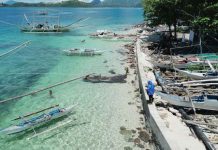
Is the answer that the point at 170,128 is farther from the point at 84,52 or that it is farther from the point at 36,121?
the point at 84,52

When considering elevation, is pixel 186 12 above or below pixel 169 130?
above

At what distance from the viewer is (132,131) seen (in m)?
Result: 22.7

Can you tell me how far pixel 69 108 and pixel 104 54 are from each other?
26427 millimetres

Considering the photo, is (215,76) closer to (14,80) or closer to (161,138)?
(161,138)

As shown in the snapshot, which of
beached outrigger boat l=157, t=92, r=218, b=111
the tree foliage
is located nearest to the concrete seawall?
beached outrigger boat l=157, t=92, r=218, b=111

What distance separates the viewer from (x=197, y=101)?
79.5ft

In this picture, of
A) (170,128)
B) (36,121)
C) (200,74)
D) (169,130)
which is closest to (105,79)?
(200,74)

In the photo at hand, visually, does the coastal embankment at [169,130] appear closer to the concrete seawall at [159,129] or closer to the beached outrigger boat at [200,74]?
the concrete seawall at [159,129]

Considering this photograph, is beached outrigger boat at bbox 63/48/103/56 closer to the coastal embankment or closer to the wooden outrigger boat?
the wooden outrigger boat

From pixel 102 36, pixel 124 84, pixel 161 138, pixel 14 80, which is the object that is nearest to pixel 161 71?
pixel 124 84

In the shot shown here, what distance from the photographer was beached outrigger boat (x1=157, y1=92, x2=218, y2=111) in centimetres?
2389

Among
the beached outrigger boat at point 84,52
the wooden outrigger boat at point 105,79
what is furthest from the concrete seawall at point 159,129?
the beached outrigger boat at point 84,52

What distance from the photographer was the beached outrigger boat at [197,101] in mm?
23891

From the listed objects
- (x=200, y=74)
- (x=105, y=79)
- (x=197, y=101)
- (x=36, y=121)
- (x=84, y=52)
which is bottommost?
(x=36, y=121)
